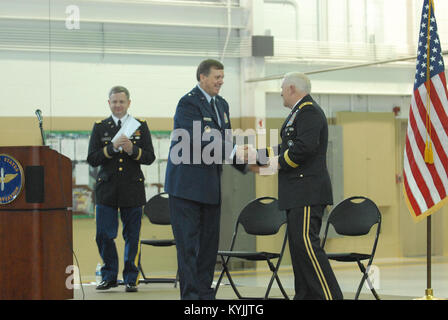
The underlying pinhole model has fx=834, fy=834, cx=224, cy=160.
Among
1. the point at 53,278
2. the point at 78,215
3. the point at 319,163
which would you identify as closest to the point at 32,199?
the point at 53,278

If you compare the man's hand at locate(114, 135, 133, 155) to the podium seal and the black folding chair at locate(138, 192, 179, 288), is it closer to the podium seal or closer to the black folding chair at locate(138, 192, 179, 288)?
the black folding chair at locate(138, 192, 179, 288)

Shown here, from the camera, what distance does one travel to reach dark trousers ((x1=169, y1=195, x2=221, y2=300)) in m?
5.55

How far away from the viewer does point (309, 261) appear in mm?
Result: 5555

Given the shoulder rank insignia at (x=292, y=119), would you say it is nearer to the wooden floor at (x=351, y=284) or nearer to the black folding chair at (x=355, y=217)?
the black folding chair at (x=355, y=217)

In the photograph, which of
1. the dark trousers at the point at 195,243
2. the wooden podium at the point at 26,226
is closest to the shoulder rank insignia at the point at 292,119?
the dark trousers at the point at 195,243

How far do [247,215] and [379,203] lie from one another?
3.54m

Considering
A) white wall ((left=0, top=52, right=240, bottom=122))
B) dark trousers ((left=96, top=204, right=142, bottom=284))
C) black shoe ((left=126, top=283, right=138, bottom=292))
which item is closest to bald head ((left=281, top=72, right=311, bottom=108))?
dark trousers ((left=96, top=204, right=142, bottom=284))

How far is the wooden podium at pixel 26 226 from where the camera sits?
5.00 metres

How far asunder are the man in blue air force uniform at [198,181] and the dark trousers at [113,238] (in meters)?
1.93

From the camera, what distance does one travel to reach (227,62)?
10.1 meters

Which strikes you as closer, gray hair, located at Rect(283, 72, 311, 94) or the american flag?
gray hair, located at Rect(283, 72, 311, 94)

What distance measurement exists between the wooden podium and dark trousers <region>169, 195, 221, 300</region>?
2.88 ft

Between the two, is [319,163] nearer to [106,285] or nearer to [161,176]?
[106,285]

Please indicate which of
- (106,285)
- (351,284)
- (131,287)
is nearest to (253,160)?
(131,287)
